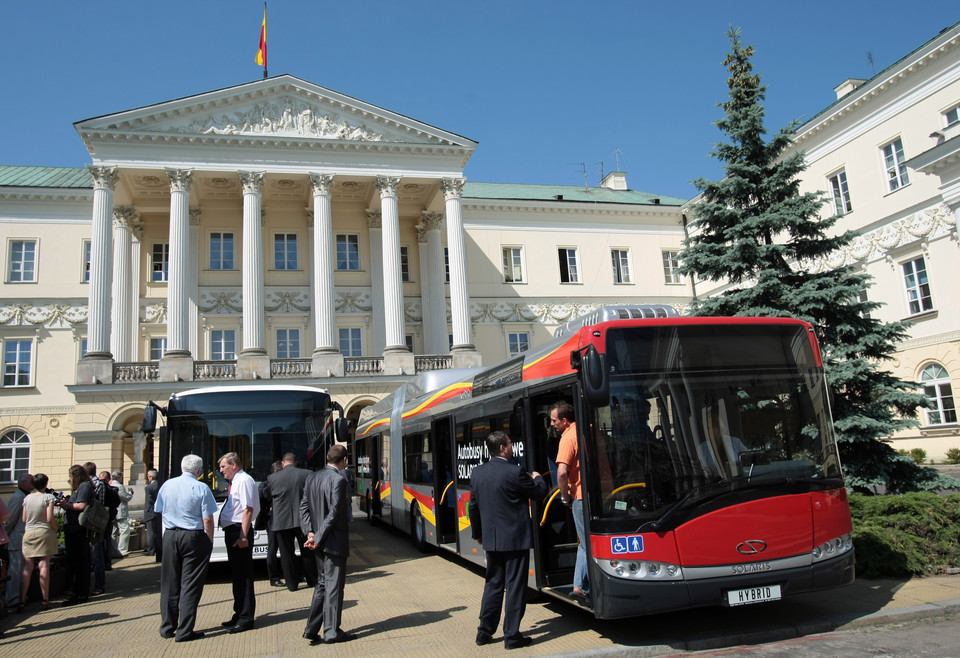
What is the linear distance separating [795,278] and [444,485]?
26.5ft


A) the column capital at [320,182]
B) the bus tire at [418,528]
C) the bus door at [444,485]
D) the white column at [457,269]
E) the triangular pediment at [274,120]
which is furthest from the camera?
the column capital at [320,182]

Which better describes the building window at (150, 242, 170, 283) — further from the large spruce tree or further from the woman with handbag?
the large spruce tree

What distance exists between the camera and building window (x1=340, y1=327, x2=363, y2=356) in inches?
1487

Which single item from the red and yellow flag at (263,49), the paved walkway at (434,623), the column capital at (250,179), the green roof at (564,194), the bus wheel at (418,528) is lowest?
the paved walkway at (434,623)

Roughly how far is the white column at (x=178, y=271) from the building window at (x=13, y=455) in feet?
31.6

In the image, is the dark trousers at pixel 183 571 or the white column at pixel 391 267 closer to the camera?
the dark trousers at pixel 183 571

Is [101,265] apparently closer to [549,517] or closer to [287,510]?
[287,510]

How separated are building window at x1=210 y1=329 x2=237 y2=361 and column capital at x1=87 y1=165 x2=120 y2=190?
837 centimetres

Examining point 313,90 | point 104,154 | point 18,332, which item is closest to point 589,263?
point 313,90

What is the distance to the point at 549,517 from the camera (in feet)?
26.7

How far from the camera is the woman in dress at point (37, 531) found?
372 inches

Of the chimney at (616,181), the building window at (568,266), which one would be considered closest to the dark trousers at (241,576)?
the building window at (568,266)

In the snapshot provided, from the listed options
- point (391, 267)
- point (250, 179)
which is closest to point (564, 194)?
point (391, 267)

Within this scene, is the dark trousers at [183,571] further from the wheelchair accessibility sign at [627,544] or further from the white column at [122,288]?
the white column at [122,288]
